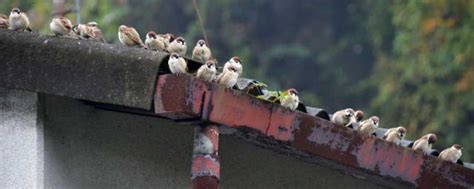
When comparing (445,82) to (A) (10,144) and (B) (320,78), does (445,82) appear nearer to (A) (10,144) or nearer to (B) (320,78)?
(B) (320,78)

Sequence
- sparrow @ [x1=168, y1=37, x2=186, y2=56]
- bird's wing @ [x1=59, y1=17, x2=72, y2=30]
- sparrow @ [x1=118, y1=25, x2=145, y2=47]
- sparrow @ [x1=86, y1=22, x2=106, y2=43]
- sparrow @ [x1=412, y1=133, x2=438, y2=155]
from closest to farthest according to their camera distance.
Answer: sparrow @ [x1=86, y1=22, x2=106, y2=43] → sparrow @ [x1=412, y1=133, x2=438, y2=155] → sparrow @ [x1=168, y1=37, x2=186, y2=56] → bird's wing @ [x1=59, y1=17, x2=72, y2=30] → sparrow @ [x1=118, y1=25, x2=145, y2=47]

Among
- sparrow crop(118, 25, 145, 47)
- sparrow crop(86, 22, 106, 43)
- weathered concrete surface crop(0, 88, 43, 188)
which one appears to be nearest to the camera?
weathered concrete surface crop(0, 88, 43, 188)

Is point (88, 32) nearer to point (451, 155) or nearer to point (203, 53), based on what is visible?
point (203, 53)

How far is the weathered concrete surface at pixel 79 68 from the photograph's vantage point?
24.6ft

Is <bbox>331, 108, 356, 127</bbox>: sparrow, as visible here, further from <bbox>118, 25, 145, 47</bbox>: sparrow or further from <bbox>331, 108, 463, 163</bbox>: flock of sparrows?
<bbox>118, 25, 145, 47</bbox>: sparrow

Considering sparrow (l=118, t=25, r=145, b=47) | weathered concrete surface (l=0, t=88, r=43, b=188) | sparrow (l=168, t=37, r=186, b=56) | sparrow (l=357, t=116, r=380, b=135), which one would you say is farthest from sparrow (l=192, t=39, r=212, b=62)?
weathered concrete surface (l=0, t=88, r=43, b=188)

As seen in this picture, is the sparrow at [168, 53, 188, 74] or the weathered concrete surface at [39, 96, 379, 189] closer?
the sparrow at [168, 53, 188, 74]

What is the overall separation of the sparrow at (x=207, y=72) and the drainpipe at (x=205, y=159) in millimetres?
225

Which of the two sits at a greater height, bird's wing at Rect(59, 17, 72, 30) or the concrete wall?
bird's wing at Rect(59, 17, 72, 30)

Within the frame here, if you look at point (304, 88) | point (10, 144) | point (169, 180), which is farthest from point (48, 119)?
point (304, 88)

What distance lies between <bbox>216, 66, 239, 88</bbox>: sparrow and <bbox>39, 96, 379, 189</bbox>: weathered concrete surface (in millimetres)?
566

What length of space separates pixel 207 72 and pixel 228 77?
0.19 m

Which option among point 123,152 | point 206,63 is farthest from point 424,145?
point 123,152

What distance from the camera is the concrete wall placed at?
27.1 ft
